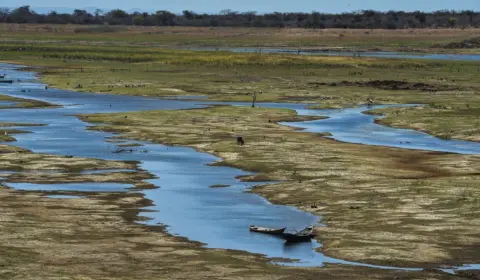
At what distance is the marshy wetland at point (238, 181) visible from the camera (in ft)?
109

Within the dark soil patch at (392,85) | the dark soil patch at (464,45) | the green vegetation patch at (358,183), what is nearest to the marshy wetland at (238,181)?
the green vegetation patch at (358,183)

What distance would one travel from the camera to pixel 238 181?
4969 cm

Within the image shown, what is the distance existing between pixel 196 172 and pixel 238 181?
3.41m

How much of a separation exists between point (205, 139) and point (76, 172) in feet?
48.3

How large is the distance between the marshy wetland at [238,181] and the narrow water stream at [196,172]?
111 mm

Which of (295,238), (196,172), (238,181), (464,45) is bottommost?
(464,45)

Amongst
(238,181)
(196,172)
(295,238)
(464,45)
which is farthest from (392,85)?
(464,45)

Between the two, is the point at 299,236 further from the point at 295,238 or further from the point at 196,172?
the point at 196,172

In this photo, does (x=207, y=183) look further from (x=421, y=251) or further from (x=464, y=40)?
(x=464, y=40)

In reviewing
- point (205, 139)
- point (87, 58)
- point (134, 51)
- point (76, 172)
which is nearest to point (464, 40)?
point (134, 51)

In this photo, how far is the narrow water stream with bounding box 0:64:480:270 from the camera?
3719cm

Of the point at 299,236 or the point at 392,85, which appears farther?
the point at 392,85

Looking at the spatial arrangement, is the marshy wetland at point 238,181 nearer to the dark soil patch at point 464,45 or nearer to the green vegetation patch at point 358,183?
the green vegetation patch at point 358,183

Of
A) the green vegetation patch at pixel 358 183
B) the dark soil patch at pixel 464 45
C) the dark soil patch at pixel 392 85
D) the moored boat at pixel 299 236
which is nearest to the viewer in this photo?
the green vegetation patch at pixel 358 183
